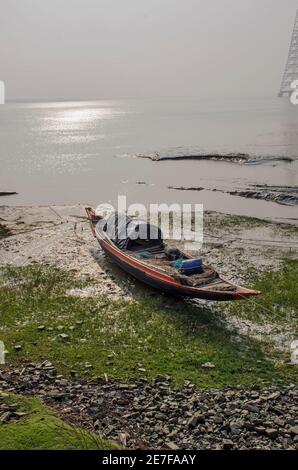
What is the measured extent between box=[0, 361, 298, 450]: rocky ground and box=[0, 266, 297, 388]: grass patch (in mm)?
579

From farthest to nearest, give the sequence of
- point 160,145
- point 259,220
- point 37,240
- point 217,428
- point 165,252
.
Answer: point 160,145
point 259,220
point 37,240
point 165,252
point 217,428

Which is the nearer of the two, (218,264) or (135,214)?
(218,264)

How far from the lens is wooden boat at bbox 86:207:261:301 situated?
1466 cm

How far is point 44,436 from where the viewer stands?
823 cm

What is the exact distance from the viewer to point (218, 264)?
20375 mm

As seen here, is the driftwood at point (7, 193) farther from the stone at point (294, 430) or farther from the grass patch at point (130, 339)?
the stone at point (294, 430)

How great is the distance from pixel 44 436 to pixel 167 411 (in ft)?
9.67

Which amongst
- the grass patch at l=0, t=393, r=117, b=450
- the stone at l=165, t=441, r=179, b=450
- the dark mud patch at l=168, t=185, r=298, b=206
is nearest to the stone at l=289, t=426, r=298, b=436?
the stone at l=165, t=441, r=179, b=450

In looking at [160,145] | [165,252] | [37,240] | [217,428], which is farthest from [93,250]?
[160,145]

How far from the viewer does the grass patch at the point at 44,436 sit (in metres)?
8.01

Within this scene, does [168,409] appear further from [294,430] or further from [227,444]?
[294,430]

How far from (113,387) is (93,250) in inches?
483

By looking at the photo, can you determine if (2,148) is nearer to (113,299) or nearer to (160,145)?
(160,145)

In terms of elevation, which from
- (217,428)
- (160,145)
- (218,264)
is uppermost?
(160,145)
